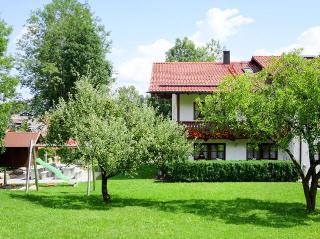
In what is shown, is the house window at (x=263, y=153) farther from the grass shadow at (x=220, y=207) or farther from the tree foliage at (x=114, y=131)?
the tree foliage at (x=114, y=131)

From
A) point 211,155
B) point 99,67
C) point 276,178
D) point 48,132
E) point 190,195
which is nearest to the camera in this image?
point 48,132

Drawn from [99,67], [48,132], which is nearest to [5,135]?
[48,132]

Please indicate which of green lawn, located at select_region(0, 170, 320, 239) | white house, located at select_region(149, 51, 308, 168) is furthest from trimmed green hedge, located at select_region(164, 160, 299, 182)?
green lawn, located at select_region(0, 170, 320, 239)

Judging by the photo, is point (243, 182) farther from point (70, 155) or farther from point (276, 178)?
point (70, 155)

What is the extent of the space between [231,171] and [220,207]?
31.5 feet

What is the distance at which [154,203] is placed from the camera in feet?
64.9

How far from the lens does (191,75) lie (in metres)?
35.4

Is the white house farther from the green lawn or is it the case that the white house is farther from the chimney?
the green lawn

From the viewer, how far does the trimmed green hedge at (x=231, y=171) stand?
28312 mm

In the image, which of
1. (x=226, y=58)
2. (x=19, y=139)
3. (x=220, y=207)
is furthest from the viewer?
(x=226, y=58)

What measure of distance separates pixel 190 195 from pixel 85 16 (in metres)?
33.7

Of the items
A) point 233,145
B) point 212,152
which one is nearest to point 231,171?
point 212,152

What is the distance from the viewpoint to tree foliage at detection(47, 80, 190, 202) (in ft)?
57.9

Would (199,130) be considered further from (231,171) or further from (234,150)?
(231,171)
